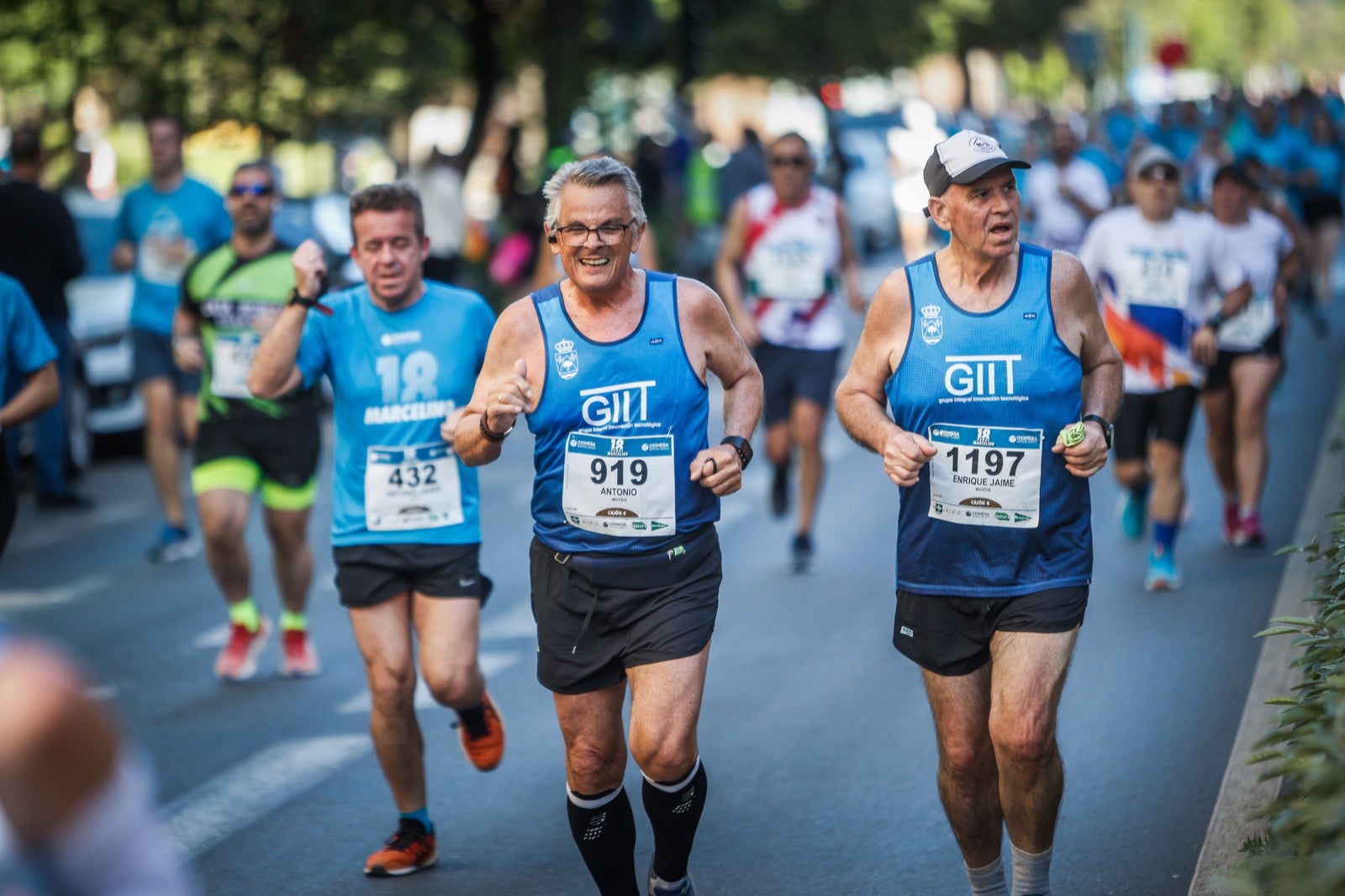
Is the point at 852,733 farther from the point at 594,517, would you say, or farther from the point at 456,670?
the point at 594,517

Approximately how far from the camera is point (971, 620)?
4.97 m

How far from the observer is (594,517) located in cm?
509

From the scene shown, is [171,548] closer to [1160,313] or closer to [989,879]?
[1160,313]

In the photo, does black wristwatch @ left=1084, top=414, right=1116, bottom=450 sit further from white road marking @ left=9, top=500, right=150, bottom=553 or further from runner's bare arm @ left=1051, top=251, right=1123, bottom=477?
white road marking @ left=9, top=500, right=150, bottom=553

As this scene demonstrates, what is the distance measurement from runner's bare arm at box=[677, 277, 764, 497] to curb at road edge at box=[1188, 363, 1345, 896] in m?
1.45

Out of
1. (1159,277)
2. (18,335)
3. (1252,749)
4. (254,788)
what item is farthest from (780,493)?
(1252,749)

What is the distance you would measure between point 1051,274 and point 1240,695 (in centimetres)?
321

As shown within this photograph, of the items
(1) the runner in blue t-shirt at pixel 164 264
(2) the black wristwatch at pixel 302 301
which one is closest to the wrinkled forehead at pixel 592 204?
(2) the black wristwatch at pixel 302 301

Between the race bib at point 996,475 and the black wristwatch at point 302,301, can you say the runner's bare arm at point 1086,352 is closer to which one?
the race bib at point 996,475

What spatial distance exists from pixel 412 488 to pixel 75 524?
6876mm

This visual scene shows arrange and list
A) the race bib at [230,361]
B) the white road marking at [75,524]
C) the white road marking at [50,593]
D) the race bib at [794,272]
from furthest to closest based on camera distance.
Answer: the white road marking at [75,524]
the race bib at [794,272]
the white road marking at [50,593]
the race bib at [230,361]

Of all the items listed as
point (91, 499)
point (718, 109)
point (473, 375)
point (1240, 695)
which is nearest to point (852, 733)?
point (1240, 695)

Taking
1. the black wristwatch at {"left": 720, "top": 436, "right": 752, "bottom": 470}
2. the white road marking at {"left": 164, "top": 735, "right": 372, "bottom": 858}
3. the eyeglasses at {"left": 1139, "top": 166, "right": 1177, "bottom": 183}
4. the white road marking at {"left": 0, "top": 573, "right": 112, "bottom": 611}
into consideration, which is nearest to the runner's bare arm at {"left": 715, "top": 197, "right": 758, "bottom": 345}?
the eyeglasses at {"left": 1139, "top": 166, "right": 1177, "bottom": 183}

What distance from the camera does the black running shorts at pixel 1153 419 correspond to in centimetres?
949
